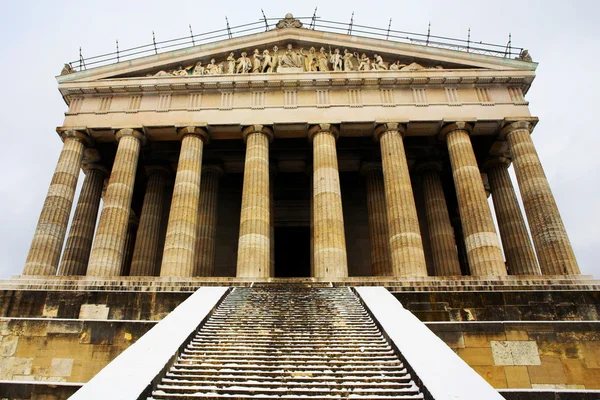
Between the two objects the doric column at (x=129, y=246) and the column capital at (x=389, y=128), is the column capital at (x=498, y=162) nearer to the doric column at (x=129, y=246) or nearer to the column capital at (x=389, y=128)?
the column capital at (x=389, y=128)

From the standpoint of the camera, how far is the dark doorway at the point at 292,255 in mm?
30344

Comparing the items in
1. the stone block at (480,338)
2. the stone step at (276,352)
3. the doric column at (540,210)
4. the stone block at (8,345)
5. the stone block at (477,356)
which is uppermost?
the doric column at (540,210)

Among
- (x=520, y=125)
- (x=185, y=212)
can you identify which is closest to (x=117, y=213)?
(x=185, y=212)

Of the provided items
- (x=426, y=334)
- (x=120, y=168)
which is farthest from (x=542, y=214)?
(x=120, y=168)

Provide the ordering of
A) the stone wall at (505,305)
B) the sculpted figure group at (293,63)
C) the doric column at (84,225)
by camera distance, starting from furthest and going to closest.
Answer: the sculpted figure group at (293,63) → the doric column at (84,225) → the stone wall at (505,305)

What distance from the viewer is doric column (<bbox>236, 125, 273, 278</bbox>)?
19.0 metres

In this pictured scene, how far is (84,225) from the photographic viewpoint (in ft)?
76.2

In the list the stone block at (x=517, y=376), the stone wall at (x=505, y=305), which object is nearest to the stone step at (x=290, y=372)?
the stone block at (x=517, y=376)

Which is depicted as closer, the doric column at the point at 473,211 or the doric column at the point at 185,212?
the doric column at the point at 473,211

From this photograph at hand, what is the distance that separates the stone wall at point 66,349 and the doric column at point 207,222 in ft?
41.5

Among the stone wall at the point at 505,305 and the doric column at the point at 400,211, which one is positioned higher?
the doric column at the point at 400,211

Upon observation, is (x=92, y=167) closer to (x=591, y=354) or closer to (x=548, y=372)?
(x=548, y=372)

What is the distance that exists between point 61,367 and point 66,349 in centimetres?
44

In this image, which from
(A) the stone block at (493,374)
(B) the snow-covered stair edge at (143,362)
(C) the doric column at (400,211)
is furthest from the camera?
(C) the doric column at (400,211)
